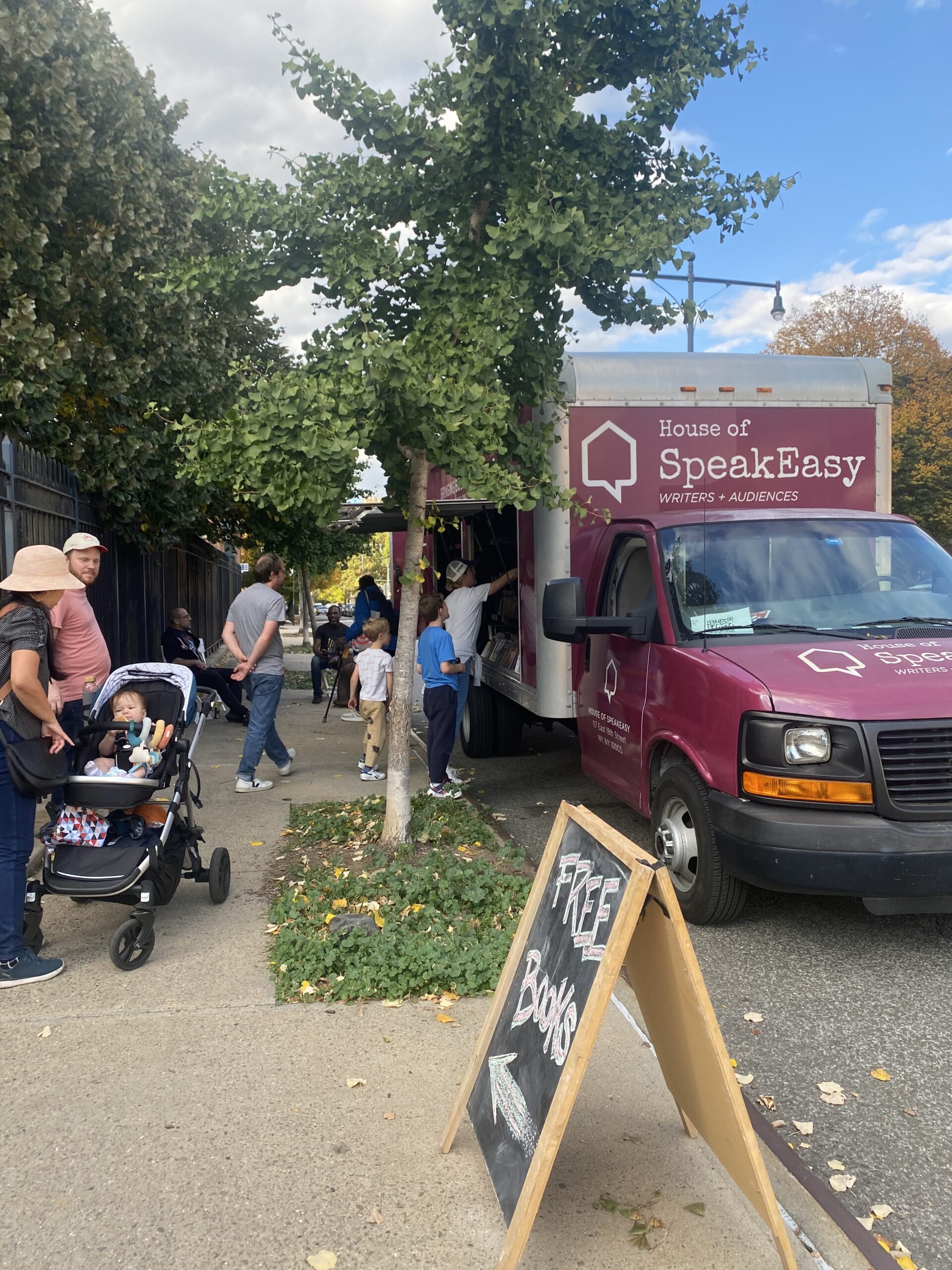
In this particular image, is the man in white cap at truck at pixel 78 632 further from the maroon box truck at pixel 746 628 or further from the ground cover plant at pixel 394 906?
the maroon box truck at pixel 746 628

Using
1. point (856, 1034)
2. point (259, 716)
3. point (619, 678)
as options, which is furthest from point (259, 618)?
point (856, 1034)

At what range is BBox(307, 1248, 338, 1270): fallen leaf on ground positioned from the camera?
2.58m

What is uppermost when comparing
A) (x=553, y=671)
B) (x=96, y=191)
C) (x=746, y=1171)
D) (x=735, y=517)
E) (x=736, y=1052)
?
(x=96, y=191)

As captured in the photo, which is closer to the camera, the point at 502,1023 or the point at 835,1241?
the point at 835,1241

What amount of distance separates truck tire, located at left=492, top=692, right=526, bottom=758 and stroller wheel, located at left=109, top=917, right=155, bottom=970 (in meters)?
5.28

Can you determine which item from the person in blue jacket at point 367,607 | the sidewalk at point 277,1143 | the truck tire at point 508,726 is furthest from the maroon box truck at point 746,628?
the person in blue jacket at point 367,607

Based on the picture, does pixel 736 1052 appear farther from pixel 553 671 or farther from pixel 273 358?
pixel 273 358

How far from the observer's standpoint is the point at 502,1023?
3.00m

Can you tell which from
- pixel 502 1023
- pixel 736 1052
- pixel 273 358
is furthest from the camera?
pixel 273 358

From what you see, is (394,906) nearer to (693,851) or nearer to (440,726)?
(693,851)

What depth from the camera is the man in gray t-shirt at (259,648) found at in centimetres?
794

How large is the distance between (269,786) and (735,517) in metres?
4.44

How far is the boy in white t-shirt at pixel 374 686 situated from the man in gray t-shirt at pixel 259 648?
2.31 feet

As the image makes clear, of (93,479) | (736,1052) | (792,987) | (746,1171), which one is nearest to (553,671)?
(792,987)
